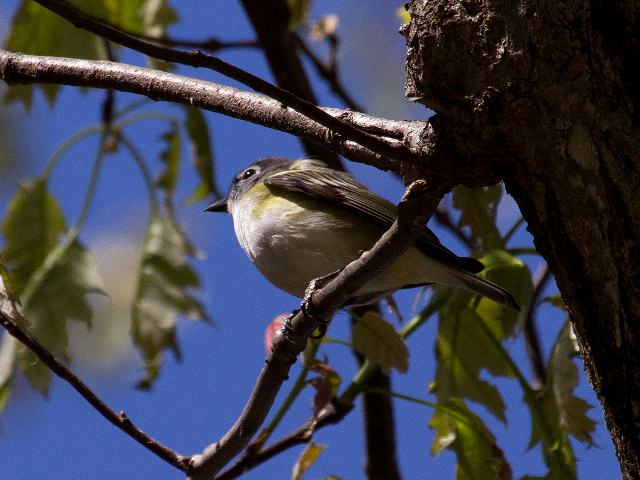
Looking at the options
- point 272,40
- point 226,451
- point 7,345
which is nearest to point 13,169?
point 7,345

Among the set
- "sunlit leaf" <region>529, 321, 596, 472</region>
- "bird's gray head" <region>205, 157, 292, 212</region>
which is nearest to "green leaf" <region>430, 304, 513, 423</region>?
"sunlit leaf" <region>529, 321, 596, 472</region>

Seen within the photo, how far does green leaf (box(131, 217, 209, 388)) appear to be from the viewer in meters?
3.38

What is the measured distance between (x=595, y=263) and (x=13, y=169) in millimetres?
2974

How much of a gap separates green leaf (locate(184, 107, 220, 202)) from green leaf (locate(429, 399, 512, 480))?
169 cm

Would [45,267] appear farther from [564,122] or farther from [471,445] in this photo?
[564,122]

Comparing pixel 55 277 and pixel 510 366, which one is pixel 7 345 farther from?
pixel 510 366

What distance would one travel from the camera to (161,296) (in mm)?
3486

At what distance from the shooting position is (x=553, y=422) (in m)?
2.88

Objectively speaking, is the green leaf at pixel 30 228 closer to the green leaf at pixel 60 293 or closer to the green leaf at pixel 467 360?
the green leaf at pixel 60 293

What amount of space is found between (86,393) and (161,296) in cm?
127

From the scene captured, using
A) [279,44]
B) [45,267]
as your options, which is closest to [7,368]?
[45,267]

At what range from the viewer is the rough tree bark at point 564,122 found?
5.82ft

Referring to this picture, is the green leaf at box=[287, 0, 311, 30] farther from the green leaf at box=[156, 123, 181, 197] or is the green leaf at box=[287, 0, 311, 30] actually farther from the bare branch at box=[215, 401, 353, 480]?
the bare branch at box=[215, 401, 353, 480]

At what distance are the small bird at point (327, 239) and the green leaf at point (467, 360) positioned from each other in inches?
5.9
